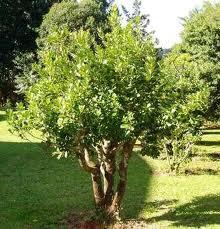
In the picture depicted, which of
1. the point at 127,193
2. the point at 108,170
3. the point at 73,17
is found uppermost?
the point at 73,17

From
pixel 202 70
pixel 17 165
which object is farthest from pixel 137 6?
pixel 17 165

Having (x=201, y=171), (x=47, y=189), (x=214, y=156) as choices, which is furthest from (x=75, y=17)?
(x=47, y=189)

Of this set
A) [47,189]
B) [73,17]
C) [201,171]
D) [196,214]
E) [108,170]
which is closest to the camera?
[108,170]

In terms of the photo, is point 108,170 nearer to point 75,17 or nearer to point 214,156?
point 214,156

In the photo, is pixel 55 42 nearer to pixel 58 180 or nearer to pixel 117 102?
pixel 117 102

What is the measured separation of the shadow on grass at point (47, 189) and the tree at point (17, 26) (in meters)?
22.4

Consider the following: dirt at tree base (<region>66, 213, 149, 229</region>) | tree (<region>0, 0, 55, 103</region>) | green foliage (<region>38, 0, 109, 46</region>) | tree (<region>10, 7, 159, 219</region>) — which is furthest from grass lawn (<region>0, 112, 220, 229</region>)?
tree (<region>0, 0, 55, 103</region>)

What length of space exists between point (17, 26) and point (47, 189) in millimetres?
33273

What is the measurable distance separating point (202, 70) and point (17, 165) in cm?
1180

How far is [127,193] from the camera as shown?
63.5 feet

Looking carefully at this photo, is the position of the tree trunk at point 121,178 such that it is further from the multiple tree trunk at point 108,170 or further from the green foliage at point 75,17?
the green foliage at point 75,17

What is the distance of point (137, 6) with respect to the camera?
31062mm

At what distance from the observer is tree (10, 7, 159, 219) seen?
12.1 meters

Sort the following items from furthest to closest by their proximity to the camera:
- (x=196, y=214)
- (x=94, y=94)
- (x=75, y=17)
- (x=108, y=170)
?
(x=75, y=17)
(x=196, y=214)
(x=108, y=170)
(x=94, y=94)
